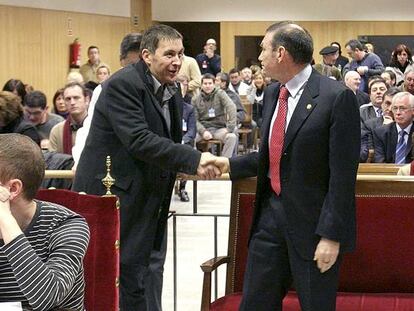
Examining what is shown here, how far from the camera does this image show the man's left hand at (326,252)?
3453 mm

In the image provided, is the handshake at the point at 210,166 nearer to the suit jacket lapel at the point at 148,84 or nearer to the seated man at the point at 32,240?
the suit jacket lapel at the point at 148,84

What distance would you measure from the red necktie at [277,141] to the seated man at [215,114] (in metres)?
9.29

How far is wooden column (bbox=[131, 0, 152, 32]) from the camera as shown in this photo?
2056cm

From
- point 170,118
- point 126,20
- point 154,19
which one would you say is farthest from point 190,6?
point 170,118

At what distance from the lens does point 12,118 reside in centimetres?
666

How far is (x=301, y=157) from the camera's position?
350 centimetres

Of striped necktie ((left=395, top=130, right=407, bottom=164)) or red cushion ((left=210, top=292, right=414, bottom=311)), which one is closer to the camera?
red cushion ((left=210, top=292, right=414, bottom=311))

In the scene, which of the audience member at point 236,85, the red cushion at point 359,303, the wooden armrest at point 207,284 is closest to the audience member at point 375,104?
the red cushion at point 359,303

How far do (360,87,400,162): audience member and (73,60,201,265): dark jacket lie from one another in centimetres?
431

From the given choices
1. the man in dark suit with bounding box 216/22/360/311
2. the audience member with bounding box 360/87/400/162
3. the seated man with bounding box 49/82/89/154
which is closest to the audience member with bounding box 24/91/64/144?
the seated man with bounding box 49/82/89/154

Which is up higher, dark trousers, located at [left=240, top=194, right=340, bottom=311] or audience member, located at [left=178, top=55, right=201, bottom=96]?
audience member, located at [left=178, top=55, right=201, bottom=96]

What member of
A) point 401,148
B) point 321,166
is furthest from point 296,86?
point 401,148

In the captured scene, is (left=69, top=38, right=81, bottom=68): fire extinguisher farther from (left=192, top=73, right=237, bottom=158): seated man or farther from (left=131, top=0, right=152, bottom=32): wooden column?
(left=192, top=73, right=237, bottom=158): seated man

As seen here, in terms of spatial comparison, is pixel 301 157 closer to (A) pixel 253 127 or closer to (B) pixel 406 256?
(B) pixel 406 256
